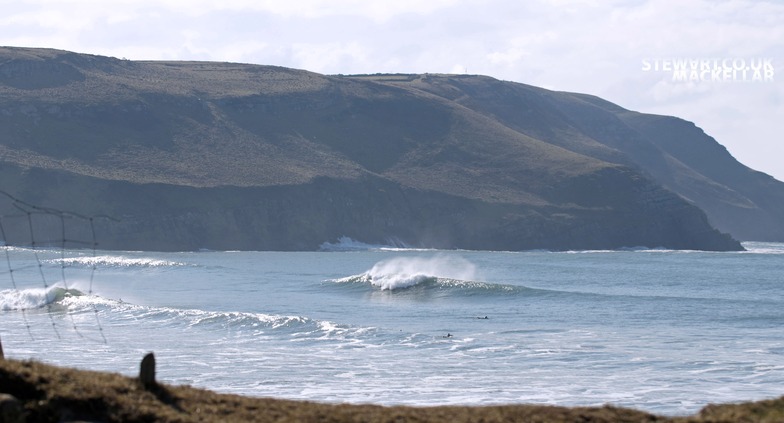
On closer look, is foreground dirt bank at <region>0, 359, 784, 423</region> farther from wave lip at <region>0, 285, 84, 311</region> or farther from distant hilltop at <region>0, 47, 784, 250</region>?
distant hilltop at <region>0, 47, 784, 250</region>

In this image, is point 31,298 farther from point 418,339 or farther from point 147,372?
point 147,372

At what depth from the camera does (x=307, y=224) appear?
5881 inches

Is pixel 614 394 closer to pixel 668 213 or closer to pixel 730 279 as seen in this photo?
pixel 730 279

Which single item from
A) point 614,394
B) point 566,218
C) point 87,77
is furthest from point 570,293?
point 87,77

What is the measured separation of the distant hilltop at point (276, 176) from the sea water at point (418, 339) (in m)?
78.1

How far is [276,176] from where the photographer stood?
522 ft


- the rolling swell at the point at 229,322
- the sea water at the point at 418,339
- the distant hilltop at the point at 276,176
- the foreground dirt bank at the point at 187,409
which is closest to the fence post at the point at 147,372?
the foreground dirt bank at the point at 187,409

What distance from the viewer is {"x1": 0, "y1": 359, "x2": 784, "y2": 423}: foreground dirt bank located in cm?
1063

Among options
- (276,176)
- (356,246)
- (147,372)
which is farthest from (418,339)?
(276,176)

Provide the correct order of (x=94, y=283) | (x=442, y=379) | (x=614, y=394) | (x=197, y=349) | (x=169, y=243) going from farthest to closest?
(x=169, y=243)
(x=94, y=283)
(x=197, y=349)
(x=442, y=379)
(x=614, y=394)

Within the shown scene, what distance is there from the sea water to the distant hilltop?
7805 cm

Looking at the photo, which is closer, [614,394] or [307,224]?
[614,394]

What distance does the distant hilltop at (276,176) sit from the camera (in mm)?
140500

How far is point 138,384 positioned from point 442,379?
12266mm
